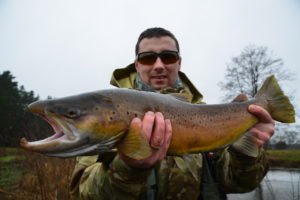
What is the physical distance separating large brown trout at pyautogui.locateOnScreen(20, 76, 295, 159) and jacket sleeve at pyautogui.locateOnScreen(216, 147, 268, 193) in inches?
14.3

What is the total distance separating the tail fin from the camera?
10.9 ft

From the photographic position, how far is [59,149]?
205cm

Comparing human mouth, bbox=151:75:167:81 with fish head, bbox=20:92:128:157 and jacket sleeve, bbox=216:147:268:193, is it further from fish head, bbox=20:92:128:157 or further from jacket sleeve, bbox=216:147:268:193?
fish head, bbox=20:92:128:157

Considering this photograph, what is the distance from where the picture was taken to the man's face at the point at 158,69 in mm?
4105

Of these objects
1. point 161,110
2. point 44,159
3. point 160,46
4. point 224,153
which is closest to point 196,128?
point 161,110

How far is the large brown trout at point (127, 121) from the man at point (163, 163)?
0.35ft

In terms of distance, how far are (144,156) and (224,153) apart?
5.53 feet

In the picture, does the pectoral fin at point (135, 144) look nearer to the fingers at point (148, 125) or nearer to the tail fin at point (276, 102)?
the fingers at point (148, 125)

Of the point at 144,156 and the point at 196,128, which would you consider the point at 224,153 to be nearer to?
the point at 196,128

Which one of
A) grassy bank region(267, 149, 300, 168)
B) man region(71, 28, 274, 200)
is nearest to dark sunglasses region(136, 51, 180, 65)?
man region(71, 28, 274, 200)

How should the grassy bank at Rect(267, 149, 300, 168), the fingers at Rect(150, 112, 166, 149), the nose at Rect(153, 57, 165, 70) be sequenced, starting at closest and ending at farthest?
the fingers at Rect(150, 112, 166, 149) < the nose at Rect(153, 57, 165, 70) < the grassy bank at Rect(267, 149, 300, 168)

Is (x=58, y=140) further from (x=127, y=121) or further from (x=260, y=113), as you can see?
(x=260, y=113)

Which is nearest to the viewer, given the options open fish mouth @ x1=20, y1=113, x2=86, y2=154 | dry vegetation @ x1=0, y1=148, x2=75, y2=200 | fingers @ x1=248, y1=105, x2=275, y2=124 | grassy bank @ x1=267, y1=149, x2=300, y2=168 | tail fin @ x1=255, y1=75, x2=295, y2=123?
open fish mouth @ x1=20, y1=113, x2=86, y2=154

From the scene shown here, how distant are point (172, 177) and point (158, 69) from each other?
141 centimetres
